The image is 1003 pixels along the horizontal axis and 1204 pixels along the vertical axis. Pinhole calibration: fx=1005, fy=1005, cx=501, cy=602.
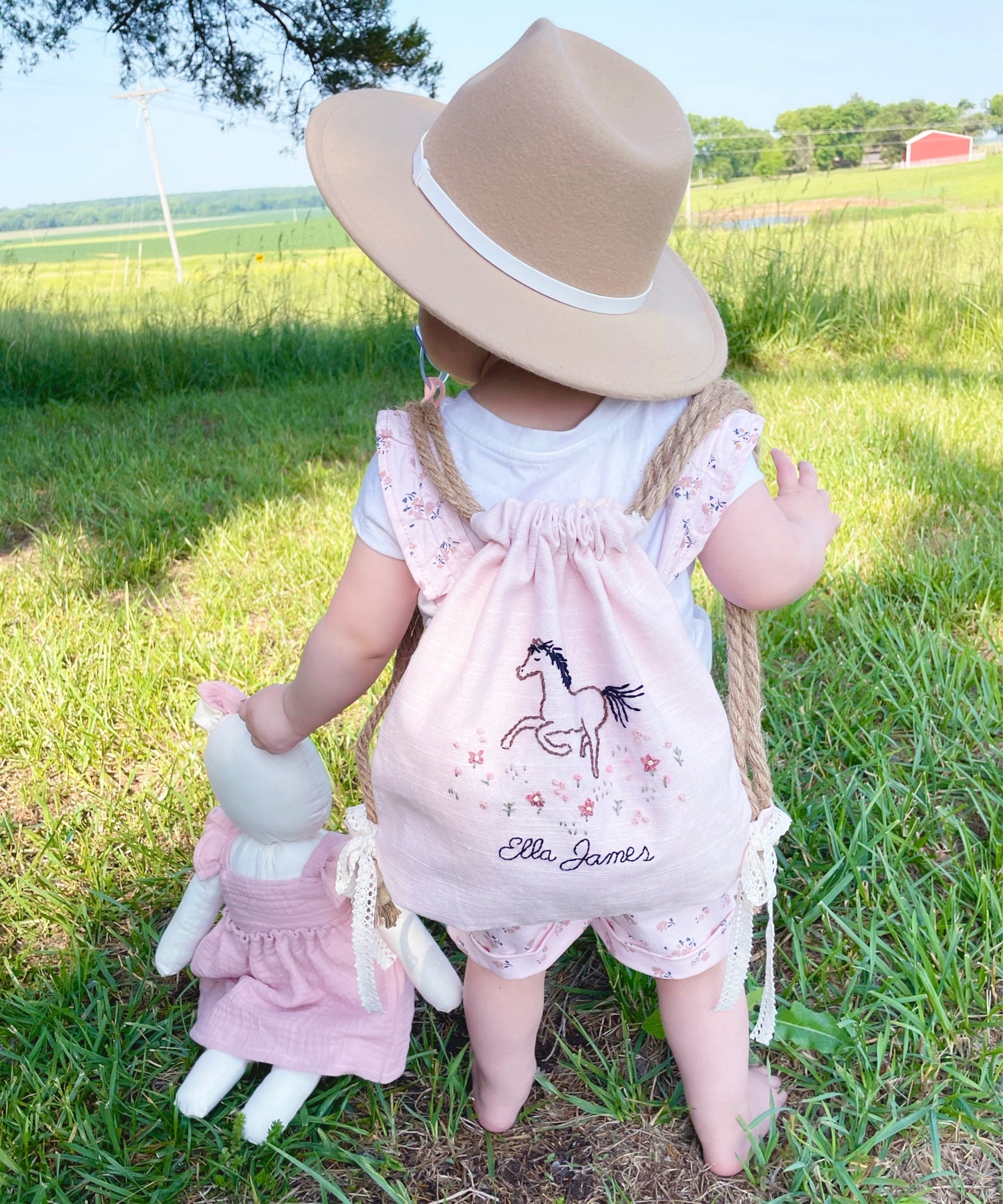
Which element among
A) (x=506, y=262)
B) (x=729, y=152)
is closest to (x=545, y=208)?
(x=506, y=262)

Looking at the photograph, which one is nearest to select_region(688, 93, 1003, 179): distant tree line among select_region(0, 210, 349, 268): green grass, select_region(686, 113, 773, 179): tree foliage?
select_region(686, 113, 773, 179): tree foliage

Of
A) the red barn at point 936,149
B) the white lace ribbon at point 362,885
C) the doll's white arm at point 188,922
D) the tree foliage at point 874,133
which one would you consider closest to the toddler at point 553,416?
the white lace ribbon at point 362,885

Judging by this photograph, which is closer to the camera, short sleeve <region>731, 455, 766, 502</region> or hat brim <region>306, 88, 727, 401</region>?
hat brim <region>306, 88, 727, 401</region>

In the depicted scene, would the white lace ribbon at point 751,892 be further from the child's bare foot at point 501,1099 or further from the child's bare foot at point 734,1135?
the child's bare foot at point 501,1099

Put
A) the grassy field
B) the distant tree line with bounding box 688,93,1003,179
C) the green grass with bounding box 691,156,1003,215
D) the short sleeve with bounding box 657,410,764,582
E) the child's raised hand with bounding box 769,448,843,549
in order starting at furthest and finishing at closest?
the distant tree line with bounding box 688,93,1003,179, the green grass with bounding box 691,156,1003,215, the grassy field, the child's raised hand with bounding box 769,448,843,549, the short sleeve with bounding box 657,410,764,582

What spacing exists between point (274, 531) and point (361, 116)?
2.18 m

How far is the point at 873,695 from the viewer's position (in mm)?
2199

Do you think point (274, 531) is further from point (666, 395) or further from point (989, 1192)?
point (989, 1192)

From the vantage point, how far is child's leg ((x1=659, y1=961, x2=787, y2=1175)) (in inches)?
52.2

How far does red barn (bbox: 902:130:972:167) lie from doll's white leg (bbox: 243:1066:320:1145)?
12.5 meters

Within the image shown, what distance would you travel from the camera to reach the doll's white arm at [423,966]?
146cm

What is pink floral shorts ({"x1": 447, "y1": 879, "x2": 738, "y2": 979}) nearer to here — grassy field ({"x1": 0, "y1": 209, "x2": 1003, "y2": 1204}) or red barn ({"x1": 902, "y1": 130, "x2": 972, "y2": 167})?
grassy field ({"x1": 0, "y1": 209, "x2": 1003, "y2": 1204})

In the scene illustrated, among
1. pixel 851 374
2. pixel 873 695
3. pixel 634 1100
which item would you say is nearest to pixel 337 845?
pixel 634 1100

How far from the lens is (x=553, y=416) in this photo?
117 cm
